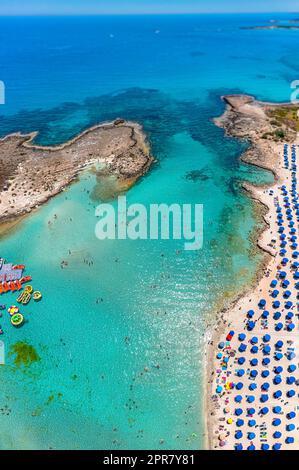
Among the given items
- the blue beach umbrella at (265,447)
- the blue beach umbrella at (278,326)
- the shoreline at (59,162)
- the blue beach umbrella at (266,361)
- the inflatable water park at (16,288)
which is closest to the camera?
the blue beach umbrella at (265,447)

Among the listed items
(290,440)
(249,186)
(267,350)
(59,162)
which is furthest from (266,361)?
(59,162)

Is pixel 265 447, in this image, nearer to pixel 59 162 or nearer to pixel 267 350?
pixel 267 350

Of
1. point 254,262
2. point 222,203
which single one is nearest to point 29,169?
point 222,203

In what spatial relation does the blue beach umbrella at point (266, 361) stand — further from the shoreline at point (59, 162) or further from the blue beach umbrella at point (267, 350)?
the shoreline at point (59, 162)

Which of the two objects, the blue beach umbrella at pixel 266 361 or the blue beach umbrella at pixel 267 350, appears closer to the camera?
the blue beach umbrella at pixel 266 361

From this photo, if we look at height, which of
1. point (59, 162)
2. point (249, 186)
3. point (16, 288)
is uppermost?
point (59, 162)

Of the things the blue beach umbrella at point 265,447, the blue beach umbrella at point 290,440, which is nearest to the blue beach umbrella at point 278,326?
the blue beach umbrella at point 290,440

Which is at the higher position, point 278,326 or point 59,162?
point 59,162
